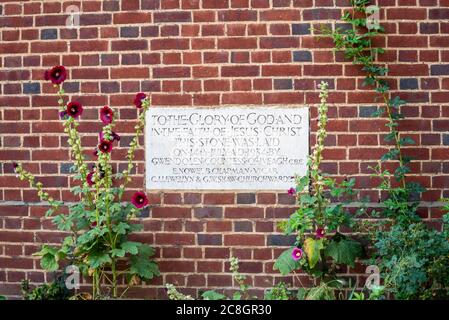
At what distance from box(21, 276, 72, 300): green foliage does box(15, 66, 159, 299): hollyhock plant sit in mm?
165

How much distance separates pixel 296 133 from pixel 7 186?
221cm

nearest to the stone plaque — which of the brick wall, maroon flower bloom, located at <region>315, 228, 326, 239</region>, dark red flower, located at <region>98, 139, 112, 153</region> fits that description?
the brick wall

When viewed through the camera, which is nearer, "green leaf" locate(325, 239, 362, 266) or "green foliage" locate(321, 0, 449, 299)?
"green foliage" locate(321, 0, 449, 299)

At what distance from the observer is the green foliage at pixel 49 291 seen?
4516mm

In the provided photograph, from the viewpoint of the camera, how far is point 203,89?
464 cm

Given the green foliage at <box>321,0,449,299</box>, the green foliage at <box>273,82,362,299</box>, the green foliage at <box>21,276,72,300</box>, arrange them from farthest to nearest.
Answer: the green foliage at <box>21,276,72,300</box> < the green foliage at <box>273,82,362,299</box> < the green foliage at <box>321,0,449,299</box>

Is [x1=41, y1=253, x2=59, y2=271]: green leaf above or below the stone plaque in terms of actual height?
below

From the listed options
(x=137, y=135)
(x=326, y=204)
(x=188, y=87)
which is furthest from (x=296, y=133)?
(x=137, y=135)

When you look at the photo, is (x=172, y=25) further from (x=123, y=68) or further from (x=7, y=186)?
(x=7, y=186)

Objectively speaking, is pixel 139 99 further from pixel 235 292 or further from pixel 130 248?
pixel 235 292

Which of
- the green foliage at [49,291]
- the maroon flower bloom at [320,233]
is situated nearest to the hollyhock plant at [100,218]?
the green foliage at [49,291]

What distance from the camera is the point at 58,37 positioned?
4730mm

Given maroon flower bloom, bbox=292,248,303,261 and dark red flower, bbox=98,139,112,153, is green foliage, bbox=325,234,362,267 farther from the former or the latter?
dark red flower, bbox=98,139,112,153

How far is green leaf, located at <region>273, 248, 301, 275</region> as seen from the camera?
4.14 meters
